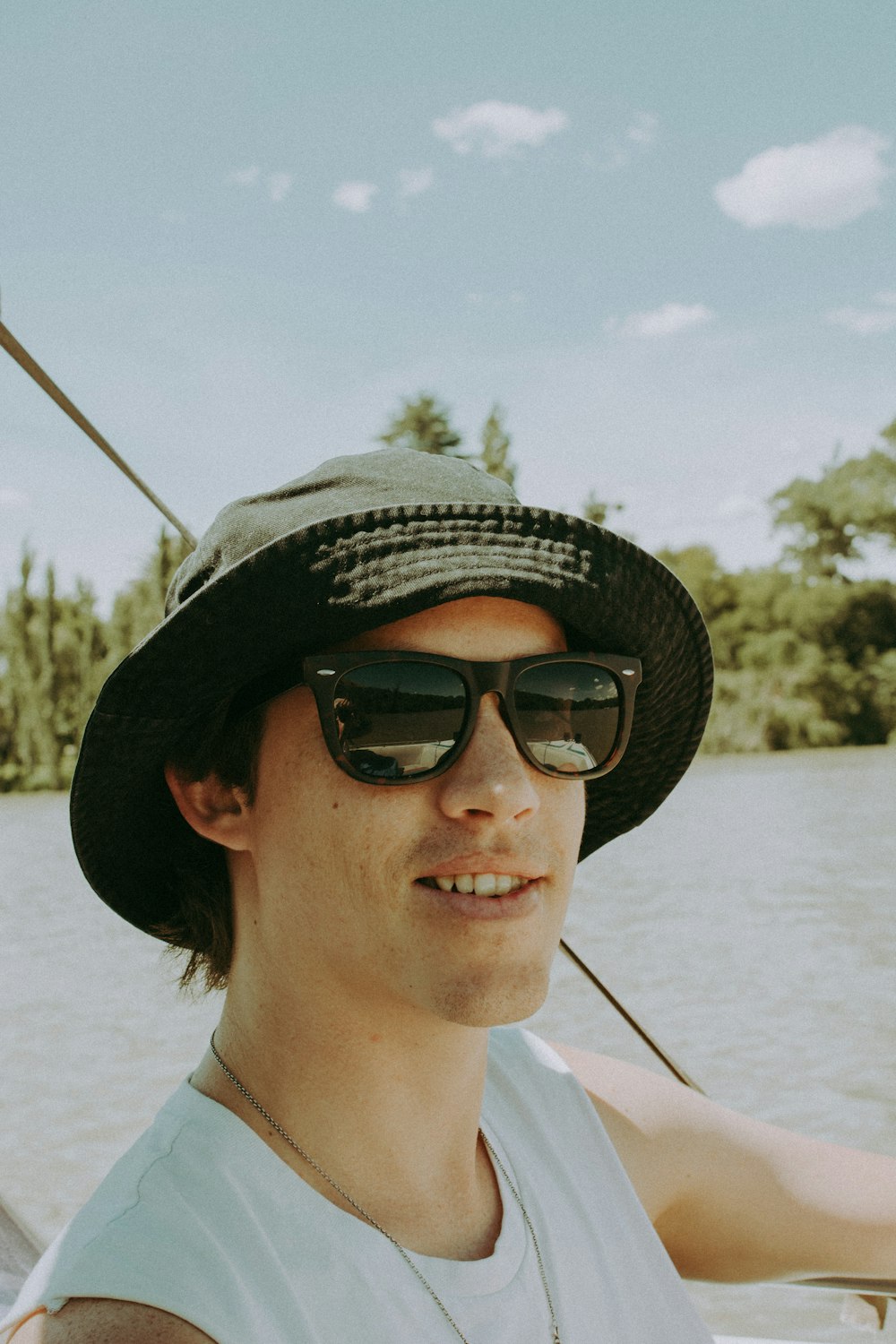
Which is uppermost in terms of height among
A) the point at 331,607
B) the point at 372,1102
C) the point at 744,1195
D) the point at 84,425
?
the point at 84,425

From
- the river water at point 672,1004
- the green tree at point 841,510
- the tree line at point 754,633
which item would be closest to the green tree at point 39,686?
the tree line at point 754,633

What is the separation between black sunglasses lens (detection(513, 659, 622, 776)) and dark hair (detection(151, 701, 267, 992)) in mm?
260

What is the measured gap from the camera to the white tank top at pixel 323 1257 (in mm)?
917

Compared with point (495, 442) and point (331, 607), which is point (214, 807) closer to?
point (331, 607)

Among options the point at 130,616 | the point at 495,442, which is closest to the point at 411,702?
the point at 130,616

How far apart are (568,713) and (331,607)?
0.92ft

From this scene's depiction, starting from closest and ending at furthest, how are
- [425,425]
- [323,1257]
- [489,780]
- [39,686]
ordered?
[323,1257] → [489,780] → [39,686] → [425,425]

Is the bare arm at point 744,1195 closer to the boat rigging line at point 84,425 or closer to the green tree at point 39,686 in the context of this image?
the boat rigging line at point 84,425

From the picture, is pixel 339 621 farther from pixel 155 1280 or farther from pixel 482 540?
pixel 155 1280

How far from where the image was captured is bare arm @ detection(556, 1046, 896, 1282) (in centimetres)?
151

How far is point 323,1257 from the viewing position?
101 centimetres

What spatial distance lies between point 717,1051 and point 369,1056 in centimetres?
797

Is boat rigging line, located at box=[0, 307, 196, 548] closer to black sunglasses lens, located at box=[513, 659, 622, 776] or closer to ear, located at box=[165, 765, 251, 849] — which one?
ear, located at box=[165, 765, 251, 849]

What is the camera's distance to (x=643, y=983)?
1001cm
